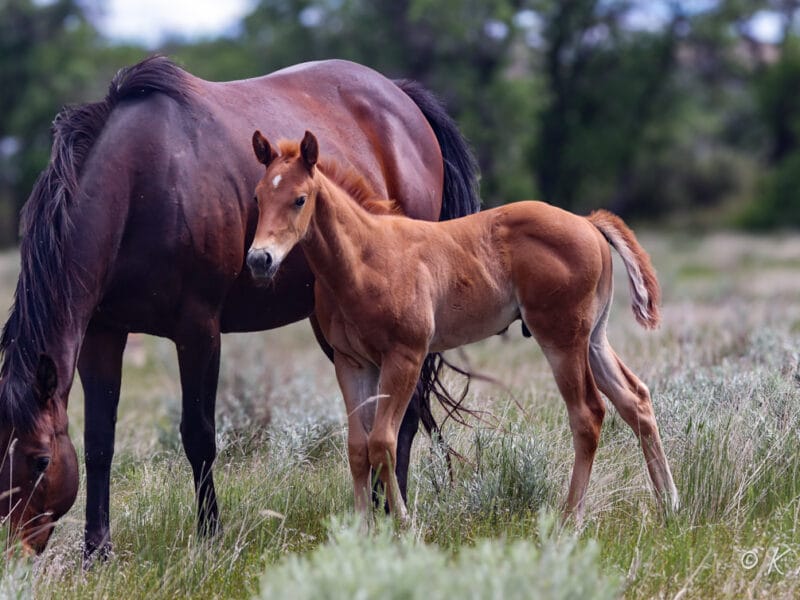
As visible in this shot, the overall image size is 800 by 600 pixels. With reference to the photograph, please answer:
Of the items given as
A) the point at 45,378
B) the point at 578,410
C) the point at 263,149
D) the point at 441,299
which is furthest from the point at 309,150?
the point at 578,410

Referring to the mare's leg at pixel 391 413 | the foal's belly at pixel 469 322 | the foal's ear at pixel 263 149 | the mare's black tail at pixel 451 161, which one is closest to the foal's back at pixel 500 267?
the foal's belly at pixel 469 322

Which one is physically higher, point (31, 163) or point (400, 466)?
point (400, 466)

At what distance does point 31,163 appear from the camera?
3378cm

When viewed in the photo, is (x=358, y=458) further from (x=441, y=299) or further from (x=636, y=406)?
(x=636, y=406)

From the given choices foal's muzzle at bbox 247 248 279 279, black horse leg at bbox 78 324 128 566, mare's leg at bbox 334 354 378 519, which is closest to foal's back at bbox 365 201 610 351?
mare's leg at bbox 334 354 378 519

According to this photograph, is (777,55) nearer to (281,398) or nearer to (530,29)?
(530,29)

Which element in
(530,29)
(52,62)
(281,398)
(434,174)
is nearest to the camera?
(434,174)

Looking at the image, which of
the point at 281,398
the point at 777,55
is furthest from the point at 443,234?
the point at 777,55

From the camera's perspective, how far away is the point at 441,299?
4445mm

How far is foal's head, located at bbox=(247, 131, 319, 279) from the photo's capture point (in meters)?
3.84

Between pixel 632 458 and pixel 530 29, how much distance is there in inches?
1133

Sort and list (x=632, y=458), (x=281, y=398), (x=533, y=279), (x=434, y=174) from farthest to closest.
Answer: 1. (x=281, y=398)
2. (x=434, y=174)
3. (x=632, y=458)
4. (x=533, y=279)

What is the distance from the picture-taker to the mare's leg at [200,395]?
4.76 metres

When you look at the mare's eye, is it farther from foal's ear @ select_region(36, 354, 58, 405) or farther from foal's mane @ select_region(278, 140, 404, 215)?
foal's mane @ select_region(278, 140, 404, 215)
